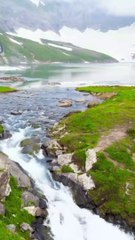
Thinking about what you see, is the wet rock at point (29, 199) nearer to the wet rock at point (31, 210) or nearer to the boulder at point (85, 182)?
the wet rock at point (31, 210)

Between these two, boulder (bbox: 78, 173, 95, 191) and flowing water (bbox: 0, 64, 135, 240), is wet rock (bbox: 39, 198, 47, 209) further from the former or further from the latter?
boulder (bbox: 78, 173, 95, 191)

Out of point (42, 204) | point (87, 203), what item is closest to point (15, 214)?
point (42, 204)

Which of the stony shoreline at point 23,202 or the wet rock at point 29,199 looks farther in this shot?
the wet rock at point 29,199

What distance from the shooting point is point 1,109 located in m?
73.9

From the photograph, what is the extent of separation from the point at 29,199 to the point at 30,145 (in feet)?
47.8

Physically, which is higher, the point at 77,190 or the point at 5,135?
the point at 5,135

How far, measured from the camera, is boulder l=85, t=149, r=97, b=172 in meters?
41.7

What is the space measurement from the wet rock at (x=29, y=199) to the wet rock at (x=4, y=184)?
171cm

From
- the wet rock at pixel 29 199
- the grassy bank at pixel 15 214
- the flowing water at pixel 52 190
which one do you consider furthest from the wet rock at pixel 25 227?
the wet rock at pixel 29 199

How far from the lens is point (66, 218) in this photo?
3619cm

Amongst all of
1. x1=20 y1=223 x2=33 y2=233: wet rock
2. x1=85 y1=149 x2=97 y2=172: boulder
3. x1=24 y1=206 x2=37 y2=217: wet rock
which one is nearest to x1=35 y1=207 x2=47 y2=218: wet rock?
x1=24 y1=206 x2=37 y2=217: wet rock

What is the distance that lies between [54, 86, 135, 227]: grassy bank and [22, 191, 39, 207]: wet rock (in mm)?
5775

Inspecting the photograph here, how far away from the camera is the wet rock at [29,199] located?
116ft

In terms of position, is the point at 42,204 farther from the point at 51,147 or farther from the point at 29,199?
the point at 51,147
